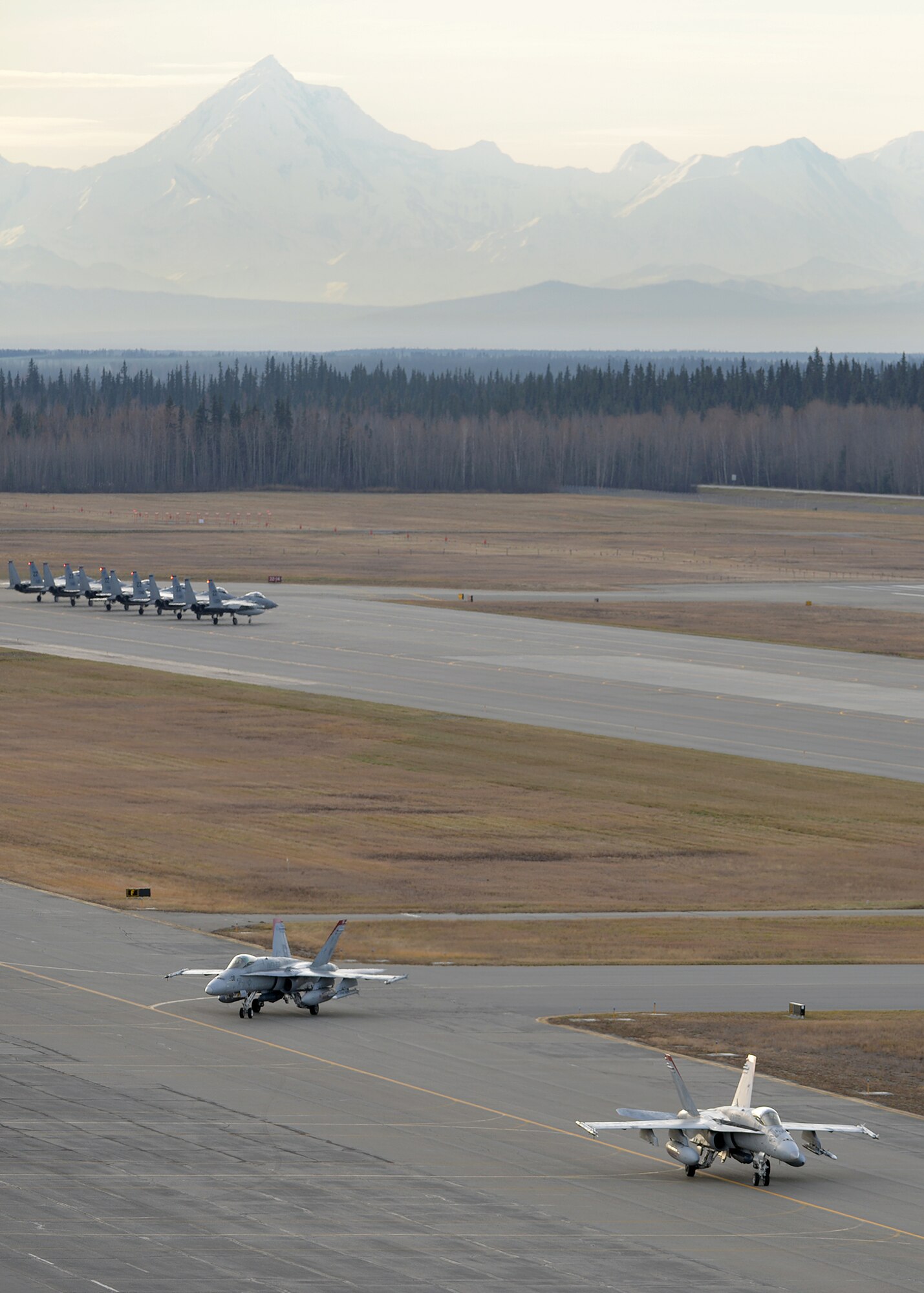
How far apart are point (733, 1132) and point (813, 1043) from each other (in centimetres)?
1314

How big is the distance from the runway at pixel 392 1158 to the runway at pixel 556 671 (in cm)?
5044

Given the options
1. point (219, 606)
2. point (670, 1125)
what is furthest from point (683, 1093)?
point (219, 606)

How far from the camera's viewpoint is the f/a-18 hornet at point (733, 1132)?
1591 inches

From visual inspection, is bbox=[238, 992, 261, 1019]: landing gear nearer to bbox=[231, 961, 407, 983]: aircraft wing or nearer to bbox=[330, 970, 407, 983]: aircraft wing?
bbox=[231, 961, 407, 983]: aircraft wing

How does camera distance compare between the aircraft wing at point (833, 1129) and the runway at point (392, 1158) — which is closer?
the runway at point (392, 1158)

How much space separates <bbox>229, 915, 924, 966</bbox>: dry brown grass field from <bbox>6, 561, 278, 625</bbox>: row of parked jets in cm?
9433

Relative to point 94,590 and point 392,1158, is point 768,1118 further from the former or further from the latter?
point 94,590

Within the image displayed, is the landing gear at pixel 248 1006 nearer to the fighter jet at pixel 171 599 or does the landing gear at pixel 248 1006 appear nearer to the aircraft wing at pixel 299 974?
the aircraft wing at pixel 299 974

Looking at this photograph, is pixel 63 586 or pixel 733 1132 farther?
pixel 63 586

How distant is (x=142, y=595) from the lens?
169 meters

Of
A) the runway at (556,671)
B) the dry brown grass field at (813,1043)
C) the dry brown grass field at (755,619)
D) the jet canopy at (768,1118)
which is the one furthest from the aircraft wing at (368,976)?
the dry brown grass field at (755,619)

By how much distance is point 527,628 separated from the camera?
156500 mm

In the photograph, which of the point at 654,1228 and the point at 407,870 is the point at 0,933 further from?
the point at 654,1228

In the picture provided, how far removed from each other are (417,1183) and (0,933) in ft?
89.5
